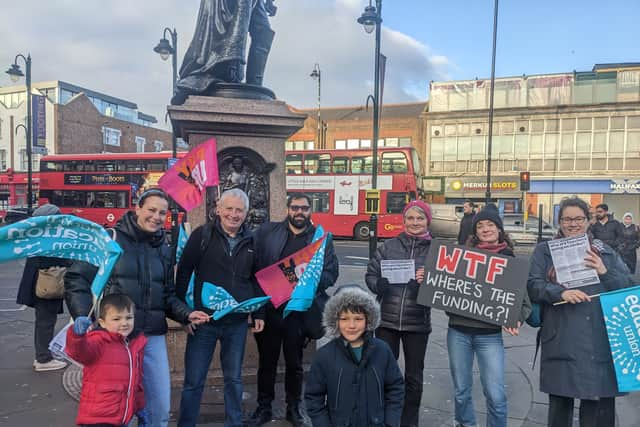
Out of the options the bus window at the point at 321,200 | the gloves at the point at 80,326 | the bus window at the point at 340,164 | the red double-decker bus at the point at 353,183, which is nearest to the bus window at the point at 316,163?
the red double-decker bus at the point at 353,183

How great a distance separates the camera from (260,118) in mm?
4852

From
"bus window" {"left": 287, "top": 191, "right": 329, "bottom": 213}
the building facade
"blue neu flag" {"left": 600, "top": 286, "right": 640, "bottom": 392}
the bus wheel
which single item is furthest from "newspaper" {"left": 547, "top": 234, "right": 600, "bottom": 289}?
the building facade

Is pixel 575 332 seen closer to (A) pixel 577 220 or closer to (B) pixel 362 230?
(A) pixel 577 220

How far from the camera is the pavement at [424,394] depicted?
3.85 m

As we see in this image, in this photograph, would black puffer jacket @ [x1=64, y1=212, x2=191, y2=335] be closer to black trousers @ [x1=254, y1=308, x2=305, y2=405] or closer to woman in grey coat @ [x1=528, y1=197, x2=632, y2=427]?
black trousers @ [x1=254, y1=308, x2=305, y2=405]

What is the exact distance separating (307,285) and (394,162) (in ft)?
58.8

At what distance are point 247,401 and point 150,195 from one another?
85.0 inches

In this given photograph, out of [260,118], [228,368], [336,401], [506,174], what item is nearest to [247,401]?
[228,368]

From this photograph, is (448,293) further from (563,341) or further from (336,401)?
(336,401)

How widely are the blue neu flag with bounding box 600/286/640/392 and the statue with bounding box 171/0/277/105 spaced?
415cm

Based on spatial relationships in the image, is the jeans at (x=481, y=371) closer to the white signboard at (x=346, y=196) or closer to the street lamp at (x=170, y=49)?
the street lamp at (x=170, y=49)

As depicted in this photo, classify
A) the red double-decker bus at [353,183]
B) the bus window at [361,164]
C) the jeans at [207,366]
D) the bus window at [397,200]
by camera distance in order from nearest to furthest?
the jeans at [207,366] < the bus window at [397,200] < the red double-decker bus at [353,183] < the bus window at [361,164]

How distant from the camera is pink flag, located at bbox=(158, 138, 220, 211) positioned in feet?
13.5

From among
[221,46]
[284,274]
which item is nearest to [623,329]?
[284,274]
